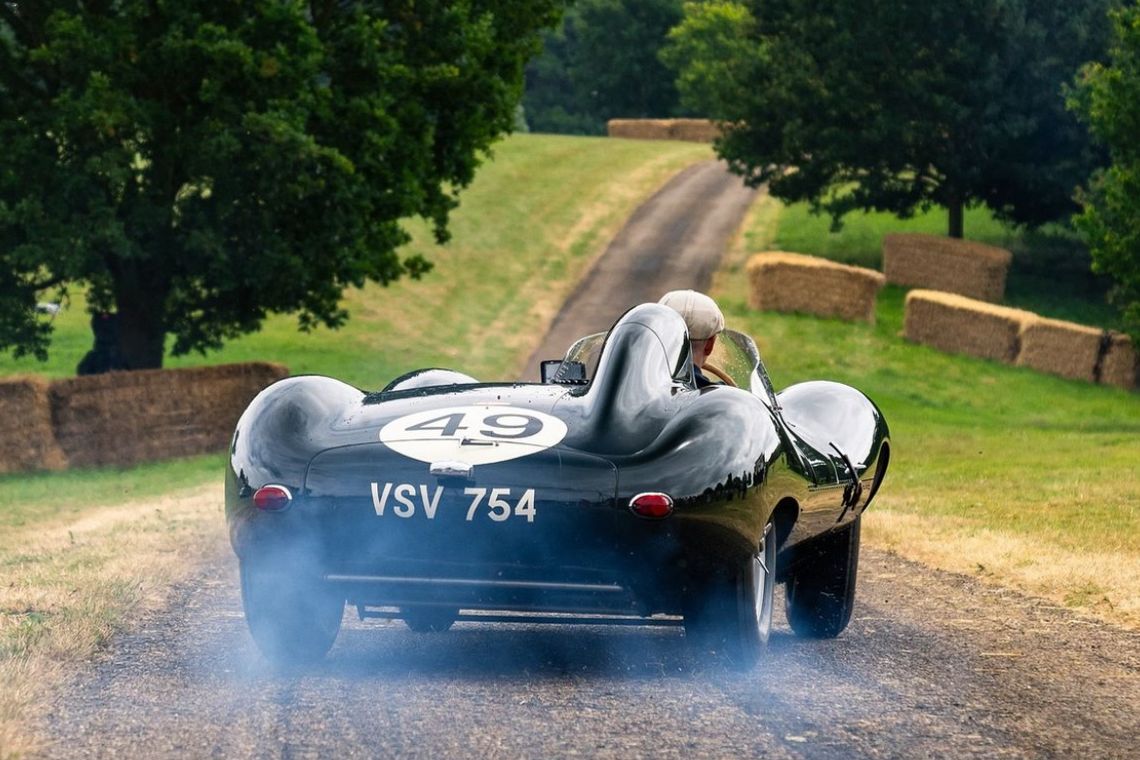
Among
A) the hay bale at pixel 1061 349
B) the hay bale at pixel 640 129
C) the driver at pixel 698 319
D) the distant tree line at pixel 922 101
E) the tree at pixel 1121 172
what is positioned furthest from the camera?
the hay bale at pixel 640 129

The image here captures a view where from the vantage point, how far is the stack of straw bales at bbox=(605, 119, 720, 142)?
90.2m

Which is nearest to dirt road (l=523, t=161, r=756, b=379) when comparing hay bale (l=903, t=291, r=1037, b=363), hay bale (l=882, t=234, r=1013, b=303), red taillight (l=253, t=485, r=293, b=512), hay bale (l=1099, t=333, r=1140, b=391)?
Answer: hay bale (l=882, t=234, r=1013, b=303)

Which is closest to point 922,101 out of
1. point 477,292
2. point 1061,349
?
point 1061,349

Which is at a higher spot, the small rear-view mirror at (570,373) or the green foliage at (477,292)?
the small rear-view mirror at (570,373)

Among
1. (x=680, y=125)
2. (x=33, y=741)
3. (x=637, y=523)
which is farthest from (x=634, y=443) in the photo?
(x=680, y=125)

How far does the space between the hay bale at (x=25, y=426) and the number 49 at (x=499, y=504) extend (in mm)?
17338

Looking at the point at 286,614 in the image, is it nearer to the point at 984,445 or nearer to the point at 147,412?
the point at 147,412

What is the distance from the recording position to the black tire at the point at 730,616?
23.6 ft

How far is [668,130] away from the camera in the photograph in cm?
9112

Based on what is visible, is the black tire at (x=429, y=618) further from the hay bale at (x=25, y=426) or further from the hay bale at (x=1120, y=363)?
the hay bale at (x=1120, y=363)

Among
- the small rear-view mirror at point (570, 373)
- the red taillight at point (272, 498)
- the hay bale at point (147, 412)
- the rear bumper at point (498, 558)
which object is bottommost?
the hay bale at point (147, 412)

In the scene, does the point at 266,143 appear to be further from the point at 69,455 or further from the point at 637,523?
the point at 637,523

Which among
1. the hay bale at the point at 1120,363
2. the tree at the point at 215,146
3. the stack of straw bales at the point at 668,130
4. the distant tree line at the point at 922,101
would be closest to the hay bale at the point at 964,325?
the hay bale at the point at 1120,363

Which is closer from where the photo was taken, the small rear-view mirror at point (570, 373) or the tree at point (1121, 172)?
the small rear-view mirror at point (570, 373)
